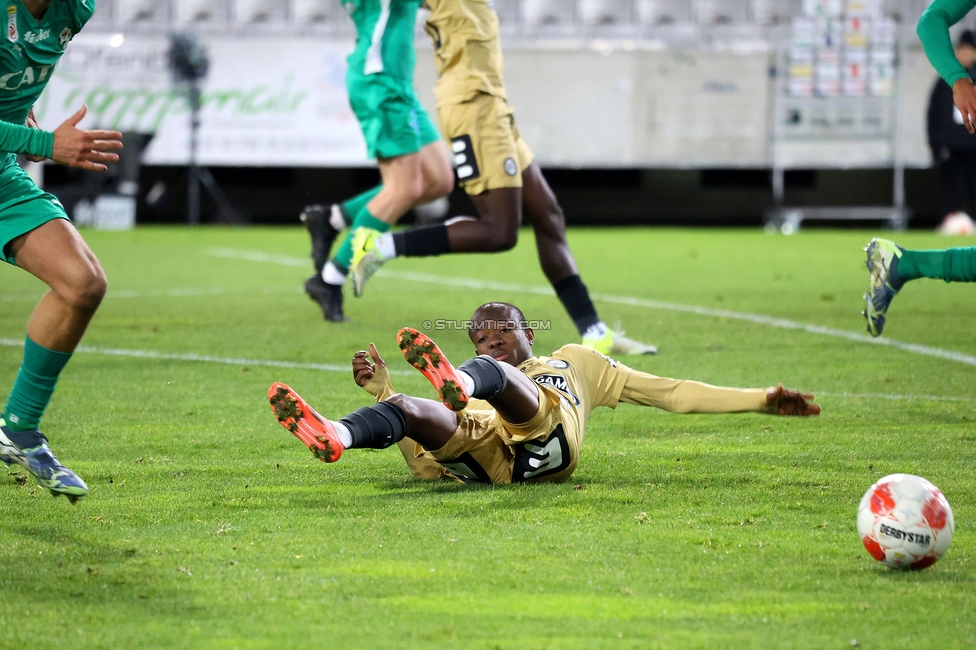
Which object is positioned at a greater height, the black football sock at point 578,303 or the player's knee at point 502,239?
the player's knee at point 502,239

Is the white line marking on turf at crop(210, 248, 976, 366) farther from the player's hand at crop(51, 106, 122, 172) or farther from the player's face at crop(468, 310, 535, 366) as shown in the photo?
the player's hand at crop(51, 106, 122, 172)

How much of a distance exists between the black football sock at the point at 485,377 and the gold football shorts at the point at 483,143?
9.46 ft

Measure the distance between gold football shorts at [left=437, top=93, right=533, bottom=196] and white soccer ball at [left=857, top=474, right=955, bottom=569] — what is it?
3.54 meters

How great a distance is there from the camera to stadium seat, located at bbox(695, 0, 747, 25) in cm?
2275

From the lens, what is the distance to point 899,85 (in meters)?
19.7

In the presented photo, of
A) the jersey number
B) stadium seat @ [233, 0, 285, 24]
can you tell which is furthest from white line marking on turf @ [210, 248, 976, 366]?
stadium seat @ [233, 0, 285, 24]

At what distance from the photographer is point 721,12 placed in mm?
22859

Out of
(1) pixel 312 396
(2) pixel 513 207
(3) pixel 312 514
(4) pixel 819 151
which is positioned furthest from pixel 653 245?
(3) pixel 312 514

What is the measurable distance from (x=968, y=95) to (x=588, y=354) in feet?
5.87

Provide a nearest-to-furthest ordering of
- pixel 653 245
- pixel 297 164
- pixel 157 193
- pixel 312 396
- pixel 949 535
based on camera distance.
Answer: pixel 949 535 < pixel 312 396 < pixel 653 245 < pixel 297 164 < pixel 157 193

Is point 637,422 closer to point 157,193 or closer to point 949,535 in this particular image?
point 949,535

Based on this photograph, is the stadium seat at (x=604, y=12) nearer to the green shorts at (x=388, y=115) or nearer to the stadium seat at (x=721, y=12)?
the stadium seat at (x=721, y=12)

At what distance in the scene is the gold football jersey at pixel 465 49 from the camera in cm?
627

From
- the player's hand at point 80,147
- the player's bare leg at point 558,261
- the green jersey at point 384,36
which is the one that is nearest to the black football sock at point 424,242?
the player's bare leg at point 558,261
